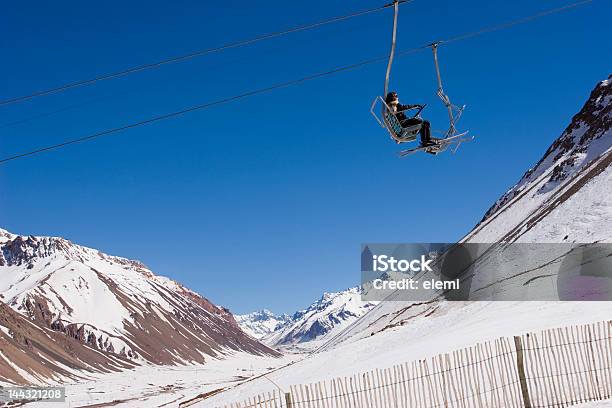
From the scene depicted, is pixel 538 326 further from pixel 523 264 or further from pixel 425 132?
pixel 523 264

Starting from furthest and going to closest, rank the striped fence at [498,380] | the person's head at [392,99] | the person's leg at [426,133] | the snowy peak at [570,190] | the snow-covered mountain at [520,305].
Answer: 1. the snowy peak at [570,190]
2. the snow-covered mountain at [520,305]
3. the person's leg at [426,133]
4. the person's head at [392,99]
5. the striped fence at [498,380]

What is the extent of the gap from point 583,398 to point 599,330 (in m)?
2.11

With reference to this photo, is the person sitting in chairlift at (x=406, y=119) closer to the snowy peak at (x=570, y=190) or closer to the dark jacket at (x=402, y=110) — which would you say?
the dark jacket at (x=402, y=110)

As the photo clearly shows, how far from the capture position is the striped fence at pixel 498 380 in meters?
19.4

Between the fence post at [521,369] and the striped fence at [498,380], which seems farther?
the striped fence at [498,380]

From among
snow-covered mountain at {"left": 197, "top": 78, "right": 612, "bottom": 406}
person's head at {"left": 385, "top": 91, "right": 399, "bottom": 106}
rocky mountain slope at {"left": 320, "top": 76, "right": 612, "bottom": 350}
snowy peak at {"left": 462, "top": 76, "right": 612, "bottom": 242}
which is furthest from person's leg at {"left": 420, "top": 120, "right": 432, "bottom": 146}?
snowy peak at {"left": 462, "top": 76, "right": 612, "bottom": 242}

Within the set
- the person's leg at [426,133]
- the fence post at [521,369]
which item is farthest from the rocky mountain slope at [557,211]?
the person's leg at [426,133]

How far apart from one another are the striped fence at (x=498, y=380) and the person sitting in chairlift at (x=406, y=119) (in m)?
6.72

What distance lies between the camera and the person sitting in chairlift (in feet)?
67.0

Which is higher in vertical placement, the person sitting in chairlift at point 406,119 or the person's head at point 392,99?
the person's head at point 392,99

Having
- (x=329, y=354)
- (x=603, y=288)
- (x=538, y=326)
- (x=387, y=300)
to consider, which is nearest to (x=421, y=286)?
(x=387, y=300)

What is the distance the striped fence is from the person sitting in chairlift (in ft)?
22.1

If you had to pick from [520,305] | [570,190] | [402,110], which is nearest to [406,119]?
[402,110]

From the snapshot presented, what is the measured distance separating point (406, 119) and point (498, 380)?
8540 millimetres
